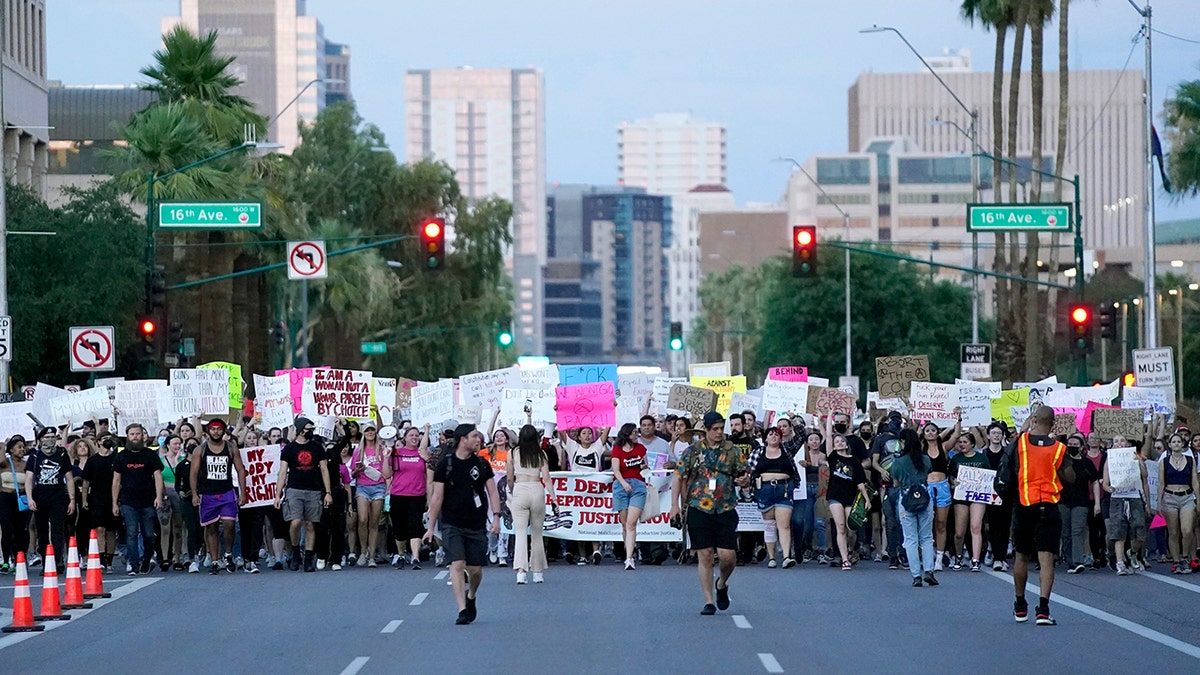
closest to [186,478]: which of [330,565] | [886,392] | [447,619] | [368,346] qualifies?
[330,565]

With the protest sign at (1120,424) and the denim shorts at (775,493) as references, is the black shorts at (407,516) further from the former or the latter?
the protest sign at (1120,424)

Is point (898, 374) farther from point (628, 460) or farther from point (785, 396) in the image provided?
point (628, 460)

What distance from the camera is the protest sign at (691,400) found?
27.7 m

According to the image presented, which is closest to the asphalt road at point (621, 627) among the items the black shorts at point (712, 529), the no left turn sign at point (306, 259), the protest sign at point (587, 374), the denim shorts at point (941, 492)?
the black shorts at point (712, 529)

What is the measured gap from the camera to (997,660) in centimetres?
1380

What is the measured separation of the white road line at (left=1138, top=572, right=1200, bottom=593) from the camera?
20650mm

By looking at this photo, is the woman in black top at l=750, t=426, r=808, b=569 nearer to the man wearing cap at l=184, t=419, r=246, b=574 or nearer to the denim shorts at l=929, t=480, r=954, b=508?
the denim shorts at l=929, t=480, r=954, b=508

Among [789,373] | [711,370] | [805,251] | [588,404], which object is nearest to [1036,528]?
[588,404]

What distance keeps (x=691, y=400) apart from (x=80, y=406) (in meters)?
8.69

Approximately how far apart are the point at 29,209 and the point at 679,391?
82.2 ft

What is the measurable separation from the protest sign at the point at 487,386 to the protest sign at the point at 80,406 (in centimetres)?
508

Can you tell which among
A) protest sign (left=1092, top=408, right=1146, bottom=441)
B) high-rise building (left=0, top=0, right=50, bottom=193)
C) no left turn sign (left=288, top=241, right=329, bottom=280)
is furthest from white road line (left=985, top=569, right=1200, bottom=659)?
high-rise building (left=0, top=0, right=50, bottom=193)

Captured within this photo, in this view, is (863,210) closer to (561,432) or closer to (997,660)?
(561,432)

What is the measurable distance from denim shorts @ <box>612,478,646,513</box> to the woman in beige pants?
3.02 metres
